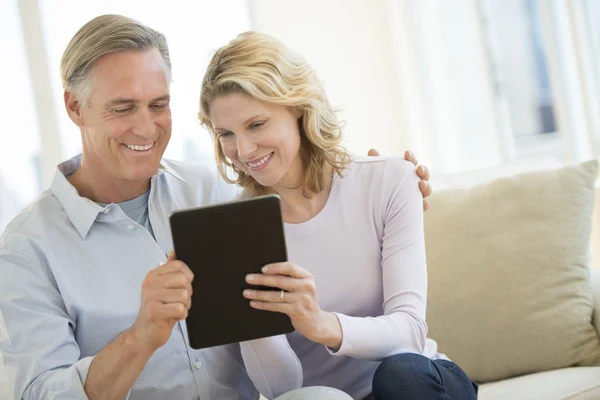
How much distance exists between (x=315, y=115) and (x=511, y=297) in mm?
792

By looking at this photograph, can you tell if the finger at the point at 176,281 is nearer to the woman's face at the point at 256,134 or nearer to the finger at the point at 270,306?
the finger at the point at 270,306

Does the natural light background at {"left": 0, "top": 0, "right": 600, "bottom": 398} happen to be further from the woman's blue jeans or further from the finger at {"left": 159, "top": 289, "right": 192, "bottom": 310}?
the finger at {"left": 159, "top": 289, "right": 192, "bottom": 310}

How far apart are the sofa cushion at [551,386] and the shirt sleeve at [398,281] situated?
354mm

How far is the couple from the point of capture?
1737 millimetres

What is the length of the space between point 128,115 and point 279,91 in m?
0.37

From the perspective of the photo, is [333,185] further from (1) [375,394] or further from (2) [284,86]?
(1) [375,394]

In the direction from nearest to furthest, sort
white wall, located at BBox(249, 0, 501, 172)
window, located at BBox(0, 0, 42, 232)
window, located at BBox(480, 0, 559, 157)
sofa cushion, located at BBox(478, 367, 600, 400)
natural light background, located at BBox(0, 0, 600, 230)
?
sofa cushion, located at BBox(478, 367, 600, 400), natural light background, located at BBox(0, 0, 600, 230), window, located at BBox(480, 0, 559, 157), window, located at BBox(0, 0, 42, 232), white wall, located at BBox(249, 0, 501, 172)

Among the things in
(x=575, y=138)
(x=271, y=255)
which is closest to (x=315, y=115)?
(x=271, y=255)

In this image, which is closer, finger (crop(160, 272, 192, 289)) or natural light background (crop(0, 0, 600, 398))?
finger (crop(160, 272, 192, 289))

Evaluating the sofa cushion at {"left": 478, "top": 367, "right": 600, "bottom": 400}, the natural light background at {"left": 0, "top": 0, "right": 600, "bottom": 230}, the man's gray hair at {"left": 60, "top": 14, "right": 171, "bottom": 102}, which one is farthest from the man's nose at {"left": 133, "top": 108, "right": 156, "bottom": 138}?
the natural light background at {"left": 0, "top": 0, "right": 600, "bottom": 230}

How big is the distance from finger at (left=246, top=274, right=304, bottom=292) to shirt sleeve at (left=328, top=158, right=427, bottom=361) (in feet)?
0.64

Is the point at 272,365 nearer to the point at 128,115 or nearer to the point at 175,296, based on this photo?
the point at 175,296

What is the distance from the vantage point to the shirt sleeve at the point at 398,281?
167 cm

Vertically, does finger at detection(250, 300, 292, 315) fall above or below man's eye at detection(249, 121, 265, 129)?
below
